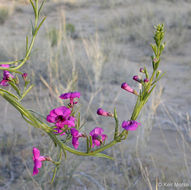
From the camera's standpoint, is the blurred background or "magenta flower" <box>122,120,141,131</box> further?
the blurred background

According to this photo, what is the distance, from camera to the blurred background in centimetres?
188

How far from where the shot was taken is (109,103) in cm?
324

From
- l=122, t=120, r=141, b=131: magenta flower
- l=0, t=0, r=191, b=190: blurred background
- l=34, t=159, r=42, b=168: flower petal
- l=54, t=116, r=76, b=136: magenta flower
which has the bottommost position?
l=0, t=0, r=191, b=190: blurred background

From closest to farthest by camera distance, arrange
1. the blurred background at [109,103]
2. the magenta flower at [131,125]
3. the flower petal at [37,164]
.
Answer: the magenta flower at [131,125]
the flower petal at [37,164]
the blurred background at [109,103]

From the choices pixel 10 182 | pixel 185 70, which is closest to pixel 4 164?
pixel 10 182

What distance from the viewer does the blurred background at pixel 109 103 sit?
188 cm

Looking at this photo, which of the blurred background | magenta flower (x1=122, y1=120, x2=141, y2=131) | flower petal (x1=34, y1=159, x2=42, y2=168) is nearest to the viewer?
magenta flower (x1=122, y1=120, x2=141, y2=131)

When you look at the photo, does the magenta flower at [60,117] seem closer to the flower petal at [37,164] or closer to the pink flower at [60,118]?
the pink flower at [60,118]

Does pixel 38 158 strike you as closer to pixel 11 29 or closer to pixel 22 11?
pixel 11 29

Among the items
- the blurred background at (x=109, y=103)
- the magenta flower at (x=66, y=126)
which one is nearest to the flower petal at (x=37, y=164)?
the magenta flower at (x=66, y=126)

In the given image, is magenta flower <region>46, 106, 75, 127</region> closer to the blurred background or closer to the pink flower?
the pink flower

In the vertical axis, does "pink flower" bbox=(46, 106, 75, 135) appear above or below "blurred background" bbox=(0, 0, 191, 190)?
above

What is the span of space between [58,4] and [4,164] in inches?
366

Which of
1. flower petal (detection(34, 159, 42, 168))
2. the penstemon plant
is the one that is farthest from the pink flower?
flower petal (detection(34, 159, 42, 168))
